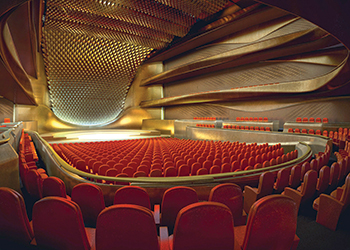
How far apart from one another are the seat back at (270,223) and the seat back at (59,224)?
3.66 feet

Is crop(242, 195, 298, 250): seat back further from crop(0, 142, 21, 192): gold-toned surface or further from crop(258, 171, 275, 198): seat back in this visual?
crop(0, 142, 21, 192): gold-toned surface

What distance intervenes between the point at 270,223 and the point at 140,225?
2.79 feet

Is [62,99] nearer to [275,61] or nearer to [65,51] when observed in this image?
[65,51]

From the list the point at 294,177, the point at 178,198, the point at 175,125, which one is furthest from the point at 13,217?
the point at 175,125

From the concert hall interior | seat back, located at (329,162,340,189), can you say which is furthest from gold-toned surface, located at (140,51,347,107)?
seat back, located at (329,162,340,189)

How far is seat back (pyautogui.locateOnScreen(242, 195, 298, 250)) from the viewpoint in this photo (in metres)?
1.21

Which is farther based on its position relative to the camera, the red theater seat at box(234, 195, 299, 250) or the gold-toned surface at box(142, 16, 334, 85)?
the gold-toned surface at box(142, 16, 334, 85)

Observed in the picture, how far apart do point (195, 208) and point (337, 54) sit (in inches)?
631

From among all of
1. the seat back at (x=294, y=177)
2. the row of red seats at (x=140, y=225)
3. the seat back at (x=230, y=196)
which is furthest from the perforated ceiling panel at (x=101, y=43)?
the row of red seats at (x=140, y=225)

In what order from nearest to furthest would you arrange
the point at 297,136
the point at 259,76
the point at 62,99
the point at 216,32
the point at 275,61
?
the point at 297,136, the point at 275,61, the point at 259,76, the point at 216,32, the point at 62,99

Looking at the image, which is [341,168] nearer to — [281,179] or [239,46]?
[281,179]

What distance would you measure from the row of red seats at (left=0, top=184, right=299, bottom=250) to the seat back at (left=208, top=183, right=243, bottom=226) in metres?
0.55

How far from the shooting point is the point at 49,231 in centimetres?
132

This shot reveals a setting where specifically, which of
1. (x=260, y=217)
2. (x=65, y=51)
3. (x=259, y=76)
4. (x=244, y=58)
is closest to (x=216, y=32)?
(x=244, y=58)
